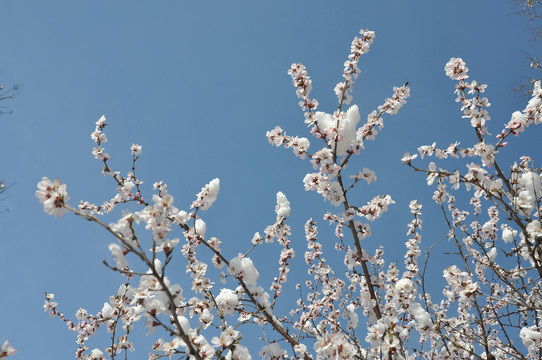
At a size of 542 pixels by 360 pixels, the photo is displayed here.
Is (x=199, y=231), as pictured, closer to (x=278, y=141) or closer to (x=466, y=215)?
(x=278, y=141)

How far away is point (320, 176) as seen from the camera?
3.51 m

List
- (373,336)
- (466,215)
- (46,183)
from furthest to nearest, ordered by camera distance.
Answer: (466,215) → (373,336) → (46,183)

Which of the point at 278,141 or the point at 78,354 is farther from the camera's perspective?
the point at 78,354

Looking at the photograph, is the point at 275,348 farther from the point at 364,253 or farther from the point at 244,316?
the point at 364,253

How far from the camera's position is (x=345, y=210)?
349 cm

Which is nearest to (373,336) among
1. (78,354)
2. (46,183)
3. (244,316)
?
(244,316)

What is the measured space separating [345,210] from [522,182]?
1.86 meters

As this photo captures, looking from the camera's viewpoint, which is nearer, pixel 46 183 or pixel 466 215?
pixel 46 183

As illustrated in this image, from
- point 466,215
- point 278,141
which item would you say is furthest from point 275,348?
point 466,215

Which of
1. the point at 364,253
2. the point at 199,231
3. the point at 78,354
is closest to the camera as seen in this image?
the point at 364,253

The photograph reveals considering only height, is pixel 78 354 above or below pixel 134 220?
above

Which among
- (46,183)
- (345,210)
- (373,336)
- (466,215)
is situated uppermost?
(466,215)

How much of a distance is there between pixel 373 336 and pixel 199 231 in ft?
6.92

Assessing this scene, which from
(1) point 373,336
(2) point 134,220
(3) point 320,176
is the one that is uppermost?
(3) point 320,176
